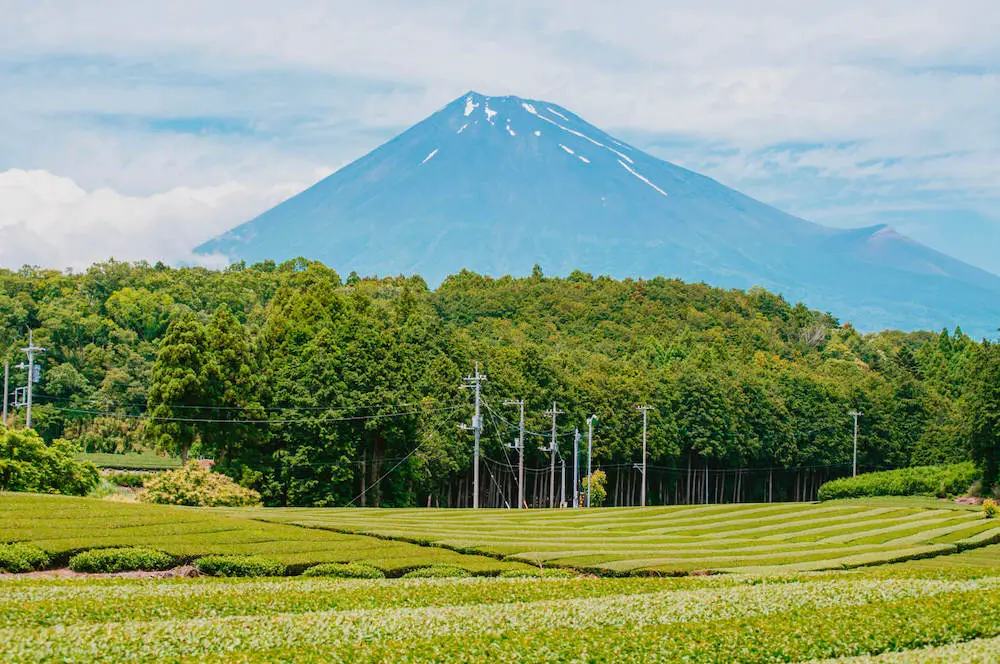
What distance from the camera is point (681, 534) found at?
47.3 metres

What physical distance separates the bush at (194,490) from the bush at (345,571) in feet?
79.4

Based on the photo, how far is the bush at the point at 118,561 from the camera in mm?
27312

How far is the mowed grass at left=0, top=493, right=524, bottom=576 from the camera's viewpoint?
94.6 feet

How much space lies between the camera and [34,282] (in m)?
113

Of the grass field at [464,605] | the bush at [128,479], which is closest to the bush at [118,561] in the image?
the grass field at [464,605]

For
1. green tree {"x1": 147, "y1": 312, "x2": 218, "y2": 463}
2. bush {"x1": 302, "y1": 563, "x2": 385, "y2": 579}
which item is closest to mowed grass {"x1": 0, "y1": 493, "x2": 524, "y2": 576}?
bush {"x1": 302, "y1": 563, "x2": 385, "y2": 579}

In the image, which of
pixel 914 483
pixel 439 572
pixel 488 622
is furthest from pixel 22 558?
pixel 914 483

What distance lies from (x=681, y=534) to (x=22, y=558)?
28875 millimetres

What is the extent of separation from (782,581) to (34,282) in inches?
Result: 4088

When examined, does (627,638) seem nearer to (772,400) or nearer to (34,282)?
(772,400)

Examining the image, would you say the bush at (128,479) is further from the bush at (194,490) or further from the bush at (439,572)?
the bush at (439,572)

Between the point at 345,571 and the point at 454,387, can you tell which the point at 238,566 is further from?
the point at 454,387

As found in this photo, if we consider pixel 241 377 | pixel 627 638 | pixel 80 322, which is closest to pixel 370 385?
pixel 241 377

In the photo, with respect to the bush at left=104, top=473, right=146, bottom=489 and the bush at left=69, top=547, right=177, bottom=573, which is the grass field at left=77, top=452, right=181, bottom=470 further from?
the bush at left=69, top=547, right=177, bottom=573
